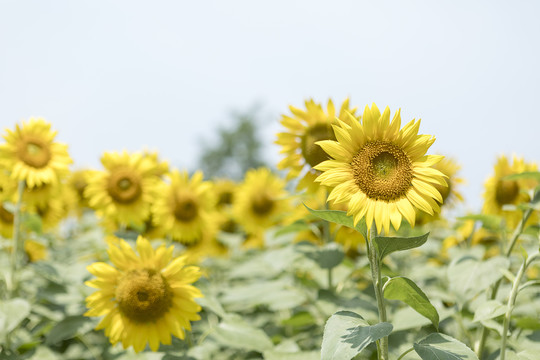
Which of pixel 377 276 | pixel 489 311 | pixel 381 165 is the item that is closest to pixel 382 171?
pixel 381 165

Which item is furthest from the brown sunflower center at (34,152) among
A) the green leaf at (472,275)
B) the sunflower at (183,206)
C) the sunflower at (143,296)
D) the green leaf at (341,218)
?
the green leaf at (472,275)

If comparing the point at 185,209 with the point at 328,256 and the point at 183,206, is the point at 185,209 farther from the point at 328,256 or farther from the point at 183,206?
the point at 328,256

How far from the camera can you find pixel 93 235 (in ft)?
13.5

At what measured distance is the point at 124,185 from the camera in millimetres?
3584

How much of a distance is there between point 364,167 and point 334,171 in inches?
4.3

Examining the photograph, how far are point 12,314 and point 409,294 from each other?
2.03 meters

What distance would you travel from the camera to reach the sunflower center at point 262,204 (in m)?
5.05

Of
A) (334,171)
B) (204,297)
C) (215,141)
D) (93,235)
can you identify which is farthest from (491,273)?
(215,141)

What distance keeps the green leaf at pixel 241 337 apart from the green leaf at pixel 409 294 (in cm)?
91

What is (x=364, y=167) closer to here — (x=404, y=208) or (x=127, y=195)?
(x=404, y=208)

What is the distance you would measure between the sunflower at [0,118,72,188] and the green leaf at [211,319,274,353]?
1.55m

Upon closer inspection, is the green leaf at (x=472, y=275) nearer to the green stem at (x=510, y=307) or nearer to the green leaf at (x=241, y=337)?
the green stem at (x=510, y=307)

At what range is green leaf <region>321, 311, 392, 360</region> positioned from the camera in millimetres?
1529

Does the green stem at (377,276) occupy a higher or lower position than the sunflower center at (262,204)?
higher
